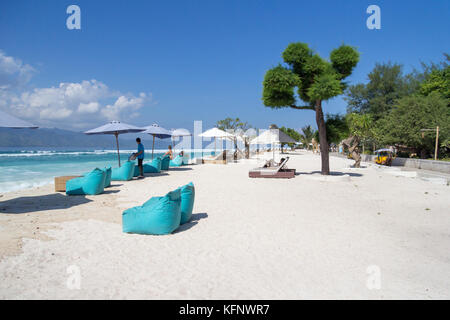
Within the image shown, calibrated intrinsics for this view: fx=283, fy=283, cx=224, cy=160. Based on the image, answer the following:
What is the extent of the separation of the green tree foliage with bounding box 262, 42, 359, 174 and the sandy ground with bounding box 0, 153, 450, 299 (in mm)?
6301

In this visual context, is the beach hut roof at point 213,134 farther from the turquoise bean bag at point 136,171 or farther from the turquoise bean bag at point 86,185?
the turquoise bean bag at point 86,185

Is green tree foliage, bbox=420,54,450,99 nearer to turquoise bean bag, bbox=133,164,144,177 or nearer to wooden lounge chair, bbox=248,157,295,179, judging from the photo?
wooden lounge chair, bbox=248,157,295,179

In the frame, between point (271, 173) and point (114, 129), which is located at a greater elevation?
point (114, 129)

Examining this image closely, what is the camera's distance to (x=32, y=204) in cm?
717

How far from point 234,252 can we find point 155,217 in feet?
5.02

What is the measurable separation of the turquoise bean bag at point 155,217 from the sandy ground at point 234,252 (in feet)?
0.66

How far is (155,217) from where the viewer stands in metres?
4.79

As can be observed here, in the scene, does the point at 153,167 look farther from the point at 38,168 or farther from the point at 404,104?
the point at 404,104

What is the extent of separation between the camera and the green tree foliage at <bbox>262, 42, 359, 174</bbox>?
12.1m

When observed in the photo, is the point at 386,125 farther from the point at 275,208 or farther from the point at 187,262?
the point at 187,262

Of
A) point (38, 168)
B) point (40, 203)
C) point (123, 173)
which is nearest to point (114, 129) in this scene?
point (123, 173)

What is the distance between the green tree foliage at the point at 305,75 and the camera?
39.8ft

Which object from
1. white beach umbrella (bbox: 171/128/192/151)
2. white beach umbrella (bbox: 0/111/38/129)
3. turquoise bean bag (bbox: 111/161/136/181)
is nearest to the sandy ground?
white beach umbrella (bbox: 0/111/38/129)

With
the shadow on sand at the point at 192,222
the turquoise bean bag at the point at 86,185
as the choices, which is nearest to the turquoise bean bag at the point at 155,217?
the shadow on sand at the point at 192,222
